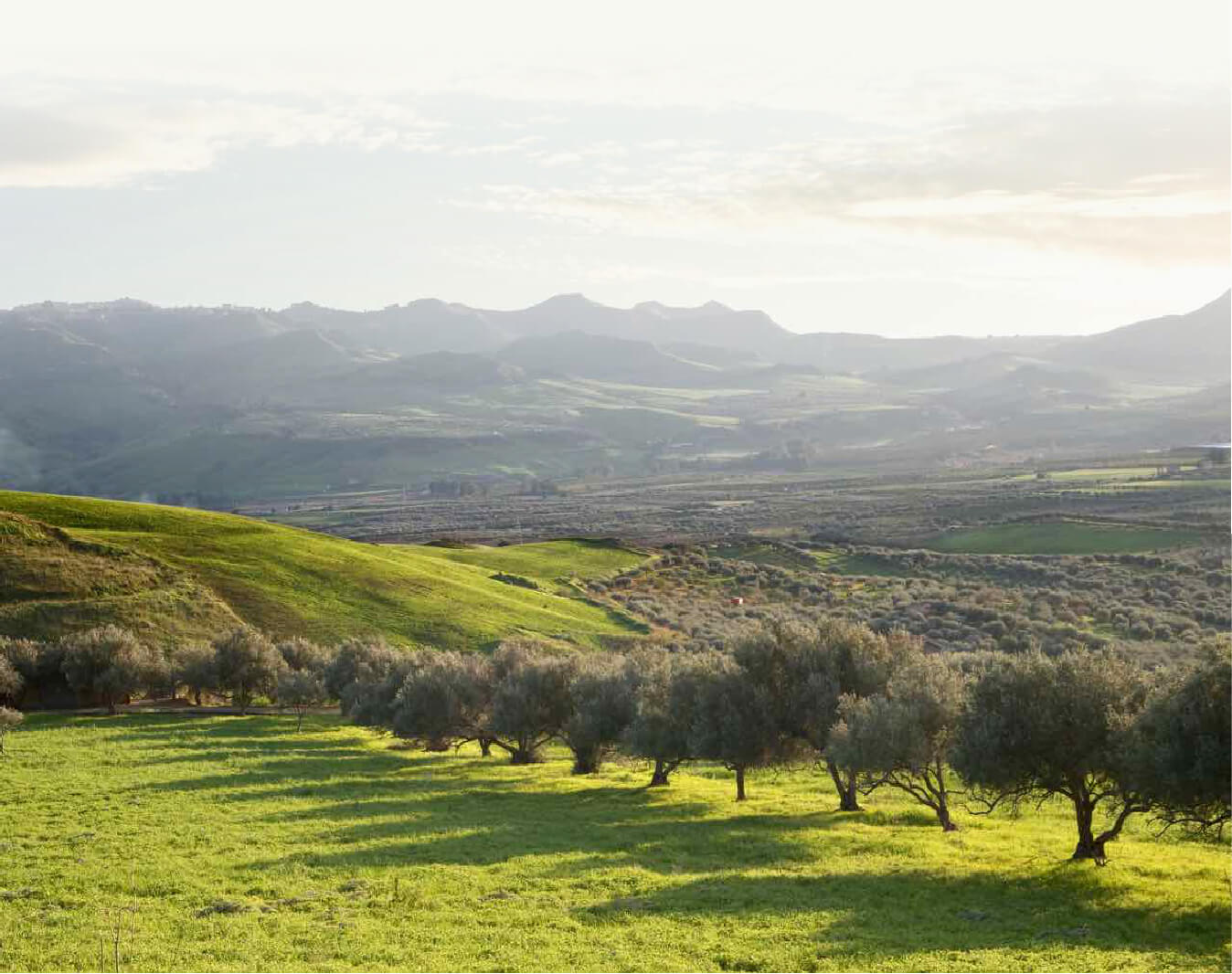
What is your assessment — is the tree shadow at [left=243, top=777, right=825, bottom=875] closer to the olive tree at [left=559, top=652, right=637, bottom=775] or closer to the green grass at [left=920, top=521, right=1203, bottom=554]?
the olive tree at [left=559, top=652, right=637, bottom=775]

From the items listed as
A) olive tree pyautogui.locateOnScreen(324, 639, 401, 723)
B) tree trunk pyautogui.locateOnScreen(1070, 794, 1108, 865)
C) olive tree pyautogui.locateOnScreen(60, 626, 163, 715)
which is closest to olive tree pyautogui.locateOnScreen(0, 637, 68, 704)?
olive tree pyautogui.locateOnScreen(60, 626, 163, 715)

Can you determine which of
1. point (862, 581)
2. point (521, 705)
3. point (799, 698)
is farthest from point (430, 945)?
point (862, 581)

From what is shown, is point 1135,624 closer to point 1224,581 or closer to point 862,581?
point 1224,581

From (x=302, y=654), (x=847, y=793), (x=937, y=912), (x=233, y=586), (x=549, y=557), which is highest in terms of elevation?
(x=233, y=586)

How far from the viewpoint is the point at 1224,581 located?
130 m

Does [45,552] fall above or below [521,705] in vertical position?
above

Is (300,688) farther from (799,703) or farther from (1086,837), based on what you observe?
(1086,837)

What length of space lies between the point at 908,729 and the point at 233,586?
8451 cm

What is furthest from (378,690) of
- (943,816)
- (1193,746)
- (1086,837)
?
(1193,746)

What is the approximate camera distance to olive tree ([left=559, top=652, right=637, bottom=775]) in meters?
62.5

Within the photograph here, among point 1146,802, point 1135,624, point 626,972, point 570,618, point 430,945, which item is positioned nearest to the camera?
point 626,972

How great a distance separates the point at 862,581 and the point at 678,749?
98224 mm

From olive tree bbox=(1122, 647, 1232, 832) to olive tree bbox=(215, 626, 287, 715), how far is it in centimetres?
6750

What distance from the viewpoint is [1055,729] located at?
126 ft
